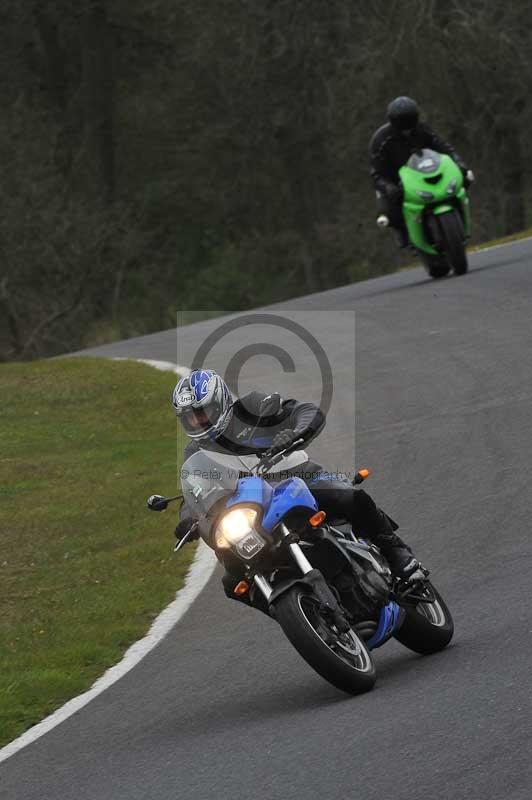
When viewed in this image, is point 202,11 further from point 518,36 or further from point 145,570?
point 145,570

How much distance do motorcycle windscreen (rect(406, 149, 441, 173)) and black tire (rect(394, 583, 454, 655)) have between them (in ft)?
36.6

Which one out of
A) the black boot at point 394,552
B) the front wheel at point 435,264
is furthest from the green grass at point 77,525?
the front wheel at point 435,264

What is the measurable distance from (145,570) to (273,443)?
11.8 feet

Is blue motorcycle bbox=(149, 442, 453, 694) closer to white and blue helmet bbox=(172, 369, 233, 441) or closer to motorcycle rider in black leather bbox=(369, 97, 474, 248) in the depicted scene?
white and blue helmet bbox=(172, 369, 233, 441)

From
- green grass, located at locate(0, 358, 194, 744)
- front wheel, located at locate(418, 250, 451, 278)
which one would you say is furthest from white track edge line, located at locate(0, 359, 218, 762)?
front wheel, located at locate(418, 250, 451, 278)

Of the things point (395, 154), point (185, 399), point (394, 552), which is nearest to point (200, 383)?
point (185, 399)

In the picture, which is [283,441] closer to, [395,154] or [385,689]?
[385,689]

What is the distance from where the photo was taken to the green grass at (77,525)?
8.40 metres

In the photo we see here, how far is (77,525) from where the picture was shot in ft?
38.4

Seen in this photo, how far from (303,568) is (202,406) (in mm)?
850

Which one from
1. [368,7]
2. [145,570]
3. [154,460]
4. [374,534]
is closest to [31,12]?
[368,7]

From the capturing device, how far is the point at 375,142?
717 inches

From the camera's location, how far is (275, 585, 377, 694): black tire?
623cm

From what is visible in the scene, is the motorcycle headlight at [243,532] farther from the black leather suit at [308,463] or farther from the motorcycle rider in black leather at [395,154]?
the motorcycle rider in black leather at [395,154]
